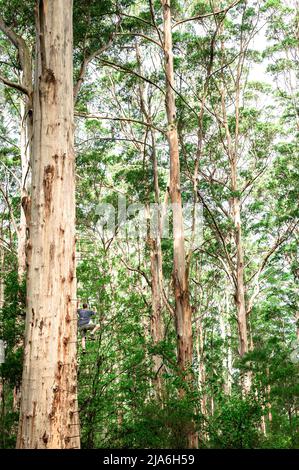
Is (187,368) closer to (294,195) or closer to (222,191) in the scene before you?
(222,191)

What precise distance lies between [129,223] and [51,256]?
12982 mm

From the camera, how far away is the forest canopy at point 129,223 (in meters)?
2.75

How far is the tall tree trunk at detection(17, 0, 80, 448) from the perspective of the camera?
97.2 inches

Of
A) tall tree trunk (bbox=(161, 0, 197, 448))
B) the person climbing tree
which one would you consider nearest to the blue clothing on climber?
the person climbing tree

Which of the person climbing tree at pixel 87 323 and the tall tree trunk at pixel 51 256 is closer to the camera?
the tall tree trunk at pixel 51 256

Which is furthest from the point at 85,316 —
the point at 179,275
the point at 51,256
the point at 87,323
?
the point at 51,256

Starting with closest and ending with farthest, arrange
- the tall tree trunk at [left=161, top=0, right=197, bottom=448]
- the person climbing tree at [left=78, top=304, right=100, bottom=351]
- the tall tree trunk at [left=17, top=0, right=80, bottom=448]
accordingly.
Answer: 1. the tall tree trunk at [left=17, top=0, right=80, bottom=448]
2. the person climbing tree at [left=78, top=304, right=100, bottom=351]
3. the tall tree trunk at [left=161, top=0, right=197, bottom=448]

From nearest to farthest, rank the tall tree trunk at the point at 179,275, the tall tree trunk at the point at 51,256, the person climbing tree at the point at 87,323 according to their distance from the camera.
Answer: the tall tree trunk at the point at 51,256 → the person climbing tree at the point at 87,323 → the tall tree trunk at the point at 179,275

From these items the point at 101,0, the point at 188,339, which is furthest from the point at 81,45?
the point at 188,339

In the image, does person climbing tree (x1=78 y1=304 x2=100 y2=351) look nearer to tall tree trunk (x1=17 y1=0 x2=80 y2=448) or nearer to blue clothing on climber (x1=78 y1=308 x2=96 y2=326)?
blue clothing on climber (x1=78 y1=308 x2=96 y2=326)

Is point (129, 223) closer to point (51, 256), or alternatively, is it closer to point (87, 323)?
point (87, 323)

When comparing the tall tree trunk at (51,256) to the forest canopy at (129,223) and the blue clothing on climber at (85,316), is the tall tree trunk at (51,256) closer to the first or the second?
the forest canopy at (129,223)

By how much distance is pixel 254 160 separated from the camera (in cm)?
1367

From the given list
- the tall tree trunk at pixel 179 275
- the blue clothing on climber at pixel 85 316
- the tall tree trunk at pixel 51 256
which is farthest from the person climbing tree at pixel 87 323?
the tall tree trunk at pixel 51 256
